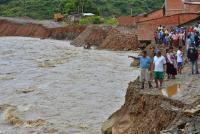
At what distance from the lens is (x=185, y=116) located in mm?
13828

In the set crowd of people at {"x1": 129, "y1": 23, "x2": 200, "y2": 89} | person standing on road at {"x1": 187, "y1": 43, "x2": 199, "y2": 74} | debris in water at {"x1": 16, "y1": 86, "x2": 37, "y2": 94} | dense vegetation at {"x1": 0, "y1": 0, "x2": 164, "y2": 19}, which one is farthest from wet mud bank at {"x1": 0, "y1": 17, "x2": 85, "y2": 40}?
person standing on road at {"x1": 187, "y1": 43, "x2": 199, "y2": 74}

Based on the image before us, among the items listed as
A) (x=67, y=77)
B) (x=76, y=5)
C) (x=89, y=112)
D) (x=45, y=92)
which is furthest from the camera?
(x=76, y=5)

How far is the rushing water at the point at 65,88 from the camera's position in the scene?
2233 cm

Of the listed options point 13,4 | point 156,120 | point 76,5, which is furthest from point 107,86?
point 13,4

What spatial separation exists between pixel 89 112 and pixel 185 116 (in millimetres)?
10313

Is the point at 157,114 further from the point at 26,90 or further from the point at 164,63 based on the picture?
the point at 26,90

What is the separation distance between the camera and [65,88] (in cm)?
3117

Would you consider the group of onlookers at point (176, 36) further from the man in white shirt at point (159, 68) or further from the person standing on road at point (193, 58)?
the man in white shirt at point (159, 68)

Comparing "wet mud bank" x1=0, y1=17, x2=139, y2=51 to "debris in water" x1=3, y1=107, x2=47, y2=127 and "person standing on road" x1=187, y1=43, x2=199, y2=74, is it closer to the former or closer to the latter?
"debris in water" x1=3, y1=107, x2=47, y2=127

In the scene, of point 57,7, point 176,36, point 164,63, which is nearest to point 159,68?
point 164,63

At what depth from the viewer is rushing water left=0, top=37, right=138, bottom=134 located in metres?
22.3

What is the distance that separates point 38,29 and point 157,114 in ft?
247

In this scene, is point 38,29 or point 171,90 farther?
point 38,29

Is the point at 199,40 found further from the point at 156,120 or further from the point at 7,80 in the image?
the point at 7,80
